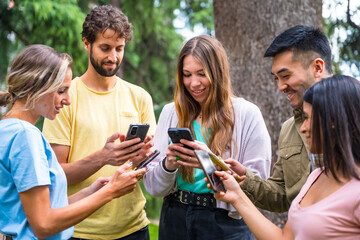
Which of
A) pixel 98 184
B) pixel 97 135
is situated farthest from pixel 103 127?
pixel 98 184

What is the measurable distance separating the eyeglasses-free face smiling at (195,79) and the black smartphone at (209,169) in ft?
2.28

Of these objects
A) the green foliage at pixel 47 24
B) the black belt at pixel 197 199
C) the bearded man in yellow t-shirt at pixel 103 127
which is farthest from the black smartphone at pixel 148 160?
the green foliage at pixel 47 24

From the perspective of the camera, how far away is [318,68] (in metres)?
2.69

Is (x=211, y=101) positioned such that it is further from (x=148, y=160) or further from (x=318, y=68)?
(x=318, y=68)

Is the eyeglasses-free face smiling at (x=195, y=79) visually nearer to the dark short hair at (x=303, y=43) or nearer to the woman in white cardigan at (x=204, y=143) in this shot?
the woman in white cardigan at (x=204, y=143)

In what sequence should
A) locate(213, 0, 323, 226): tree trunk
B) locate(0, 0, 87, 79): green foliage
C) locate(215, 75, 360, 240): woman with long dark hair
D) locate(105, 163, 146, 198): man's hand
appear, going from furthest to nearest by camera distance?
locate(0, 0, 87, 79): green foliage → locate(213, 0, 323, 226): tree trunk → locate(105, 163, 146, 198): man's hand → locate(215, 75, 360, 240): woman with long dark hair

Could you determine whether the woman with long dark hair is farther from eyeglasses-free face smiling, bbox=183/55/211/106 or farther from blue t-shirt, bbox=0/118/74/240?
blue t-shirt, bbox=0/118/74/240

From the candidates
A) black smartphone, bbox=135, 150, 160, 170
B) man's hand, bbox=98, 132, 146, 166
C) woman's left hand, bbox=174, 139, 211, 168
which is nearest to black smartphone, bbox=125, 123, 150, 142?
man's hand, bbox=98, 132, 146, 166

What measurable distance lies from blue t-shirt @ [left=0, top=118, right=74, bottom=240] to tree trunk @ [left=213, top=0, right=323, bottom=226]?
3.06 metres

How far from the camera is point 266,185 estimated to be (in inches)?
108

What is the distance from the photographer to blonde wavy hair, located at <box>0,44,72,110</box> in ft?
7.45

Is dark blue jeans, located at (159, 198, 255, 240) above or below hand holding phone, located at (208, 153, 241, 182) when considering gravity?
below

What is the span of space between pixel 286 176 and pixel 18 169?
1548mm

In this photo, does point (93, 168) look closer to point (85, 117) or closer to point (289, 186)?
point (85, 117)
